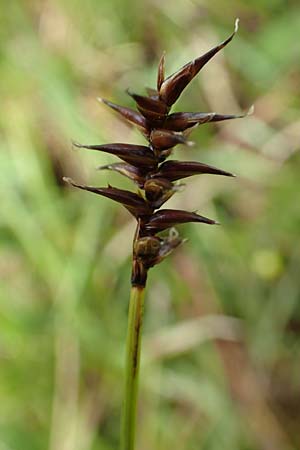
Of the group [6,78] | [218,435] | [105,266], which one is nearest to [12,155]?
[6,78]

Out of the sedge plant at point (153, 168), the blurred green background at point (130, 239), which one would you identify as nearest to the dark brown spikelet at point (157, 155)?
the sedge plant at point (153, 168)

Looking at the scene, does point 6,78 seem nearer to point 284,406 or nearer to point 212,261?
point 212,261

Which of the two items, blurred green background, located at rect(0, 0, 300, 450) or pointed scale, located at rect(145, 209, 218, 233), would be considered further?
blurred green background, located at rect(0, 0, 300, 450)

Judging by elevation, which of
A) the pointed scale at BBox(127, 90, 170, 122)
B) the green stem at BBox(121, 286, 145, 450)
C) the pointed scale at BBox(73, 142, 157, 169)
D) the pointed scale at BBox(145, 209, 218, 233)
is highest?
the pointed scale at BBox(127, 90, 170, 122)

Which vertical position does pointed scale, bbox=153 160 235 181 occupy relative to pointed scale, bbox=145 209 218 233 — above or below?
above

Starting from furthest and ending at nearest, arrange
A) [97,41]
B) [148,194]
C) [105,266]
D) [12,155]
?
1. [97,41]
2. [12,155]
3. [105,266]
4. [148,194]

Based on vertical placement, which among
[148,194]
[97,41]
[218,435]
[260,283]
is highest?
[97,41]

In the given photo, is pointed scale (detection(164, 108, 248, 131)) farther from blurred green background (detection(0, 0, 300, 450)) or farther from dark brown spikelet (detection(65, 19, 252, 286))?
blurred green background (detection(0, 0, 300, 450))

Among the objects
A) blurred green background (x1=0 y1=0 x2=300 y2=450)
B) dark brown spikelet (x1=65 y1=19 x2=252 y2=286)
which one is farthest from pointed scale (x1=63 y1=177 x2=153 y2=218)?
blurred green background (x1=0 y1=0 x2=300 y2=450)
